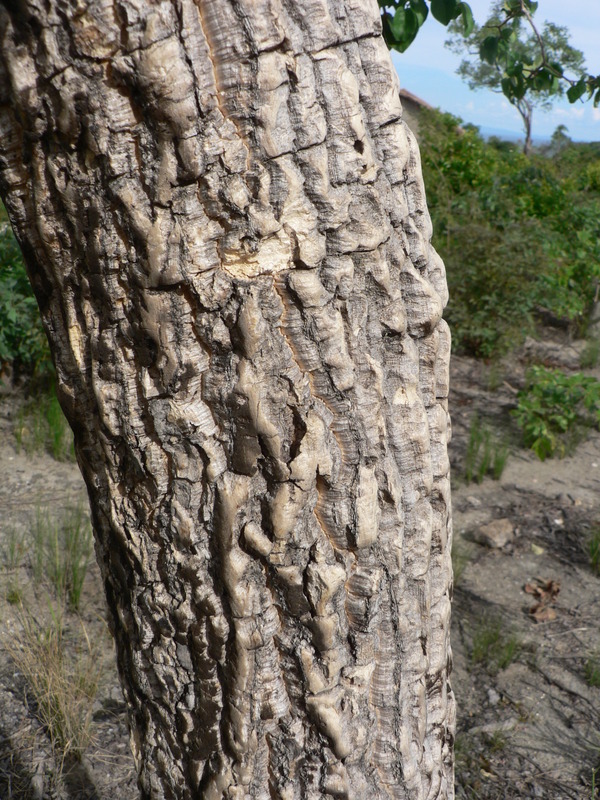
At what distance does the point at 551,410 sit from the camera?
4684 millimetres

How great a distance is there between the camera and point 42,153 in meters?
1.05

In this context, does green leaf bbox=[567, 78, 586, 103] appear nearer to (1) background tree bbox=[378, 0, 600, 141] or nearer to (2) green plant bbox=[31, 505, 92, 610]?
(1) background tree bbox=[378, 0, 600, 141]

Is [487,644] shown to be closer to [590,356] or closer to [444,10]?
[444,10]

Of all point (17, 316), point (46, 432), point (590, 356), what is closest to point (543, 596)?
point (46, 432)

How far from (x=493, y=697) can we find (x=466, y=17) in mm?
2409

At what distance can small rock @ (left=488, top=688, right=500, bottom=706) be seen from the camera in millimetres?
2579

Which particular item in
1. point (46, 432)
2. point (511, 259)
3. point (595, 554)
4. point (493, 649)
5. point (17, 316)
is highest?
point (511, 259)

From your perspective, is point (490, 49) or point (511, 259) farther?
point (511, 259)

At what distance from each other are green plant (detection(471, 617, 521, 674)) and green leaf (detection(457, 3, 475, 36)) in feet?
7.31

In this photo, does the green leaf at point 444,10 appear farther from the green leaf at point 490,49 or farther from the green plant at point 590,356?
the green plant at point 590,356

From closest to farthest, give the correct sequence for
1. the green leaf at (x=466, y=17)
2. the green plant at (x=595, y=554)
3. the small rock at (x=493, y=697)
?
the green leaf at (x=466, y=17) < the small rock at (x=493, y=697) < the green plant at (x=595, y=554)

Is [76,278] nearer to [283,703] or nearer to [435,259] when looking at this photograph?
[435,259]

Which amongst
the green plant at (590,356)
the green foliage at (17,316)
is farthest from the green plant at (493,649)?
the green plant at (590,356)

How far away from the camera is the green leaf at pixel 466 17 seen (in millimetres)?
2337
